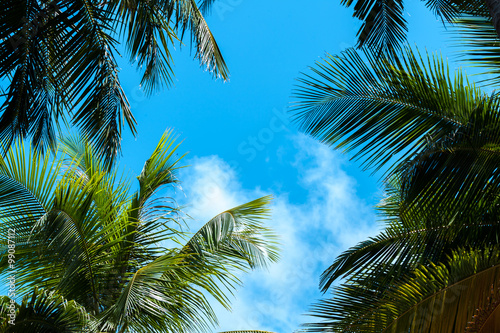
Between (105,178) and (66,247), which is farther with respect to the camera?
(105,178)

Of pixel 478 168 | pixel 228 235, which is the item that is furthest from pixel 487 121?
pixel 228 235

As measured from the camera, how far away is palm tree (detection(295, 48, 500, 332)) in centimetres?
366

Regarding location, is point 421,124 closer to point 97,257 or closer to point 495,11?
point 495,11

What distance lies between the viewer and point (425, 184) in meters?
4.44

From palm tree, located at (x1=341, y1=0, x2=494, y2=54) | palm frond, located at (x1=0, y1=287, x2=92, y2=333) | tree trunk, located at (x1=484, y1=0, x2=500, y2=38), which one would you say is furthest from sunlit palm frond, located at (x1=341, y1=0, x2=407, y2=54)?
palm frond, located at (x1=0, y1=287, x2=92, y2=333)

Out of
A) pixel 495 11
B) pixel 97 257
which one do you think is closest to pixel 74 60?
pixel 97 257

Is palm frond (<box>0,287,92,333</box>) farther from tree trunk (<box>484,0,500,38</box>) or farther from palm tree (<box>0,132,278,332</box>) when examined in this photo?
tree trunk (<box>484,0,500,38</box>)

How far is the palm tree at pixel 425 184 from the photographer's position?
3.66 meters

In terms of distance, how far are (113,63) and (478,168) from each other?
14.1ft

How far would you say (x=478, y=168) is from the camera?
421 centimetres

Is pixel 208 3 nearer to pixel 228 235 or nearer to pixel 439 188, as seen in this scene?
pixel 228 235

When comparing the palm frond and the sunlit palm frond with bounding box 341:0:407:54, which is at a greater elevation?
the sunlit palm frond with bounding box 341:0:407:54

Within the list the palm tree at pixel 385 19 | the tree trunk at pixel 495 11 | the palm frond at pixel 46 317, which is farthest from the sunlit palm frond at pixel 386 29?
the palm frond at pixel 46 317

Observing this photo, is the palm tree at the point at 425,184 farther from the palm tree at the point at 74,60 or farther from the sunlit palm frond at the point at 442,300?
the palm tree at the point at 74,60
